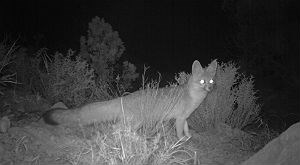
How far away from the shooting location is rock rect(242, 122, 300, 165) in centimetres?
451

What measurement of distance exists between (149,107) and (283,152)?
2131 mm

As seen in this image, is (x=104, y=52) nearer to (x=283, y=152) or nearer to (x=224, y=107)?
(x=224, y=107)

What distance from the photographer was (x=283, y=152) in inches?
182

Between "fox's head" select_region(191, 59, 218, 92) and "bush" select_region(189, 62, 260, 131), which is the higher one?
"fox's head" select_region(191, 59, 218, 92)

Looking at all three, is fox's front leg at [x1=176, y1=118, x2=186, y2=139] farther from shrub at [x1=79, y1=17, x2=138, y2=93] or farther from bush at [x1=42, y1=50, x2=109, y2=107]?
shrub at [x1=79, y1=17, x2=138, y2=93]

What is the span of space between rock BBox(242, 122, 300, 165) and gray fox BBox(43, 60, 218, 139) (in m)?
1.80

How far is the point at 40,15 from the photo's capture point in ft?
75.2

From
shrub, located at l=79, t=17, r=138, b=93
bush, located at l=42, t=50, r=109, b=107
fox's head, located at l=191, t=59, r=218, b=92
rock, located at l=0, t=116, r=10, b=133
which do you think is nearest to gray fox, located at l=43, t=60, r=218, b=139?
fox's head, located at l=191, t=59, r=218, b=92

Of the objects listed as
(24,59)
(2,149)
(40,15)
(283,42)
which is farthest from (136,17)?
(2,149)

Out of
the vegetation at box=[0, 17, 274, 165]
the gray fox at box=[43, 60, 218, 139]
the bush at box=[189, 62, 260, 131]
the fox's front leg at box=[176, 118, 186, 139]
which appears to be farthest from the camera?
the bush at box=[189, 62, 260, 131]

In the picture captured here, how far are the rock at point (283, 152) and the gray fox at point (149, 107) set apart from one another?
180cm

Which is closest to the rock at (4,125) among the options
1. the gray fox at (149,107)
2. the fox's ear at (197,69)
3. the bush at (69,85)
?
the gray fox at (149,107)

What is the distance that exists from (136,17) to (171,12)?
230 cm

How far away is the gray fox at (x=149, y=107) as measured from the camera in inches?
231
